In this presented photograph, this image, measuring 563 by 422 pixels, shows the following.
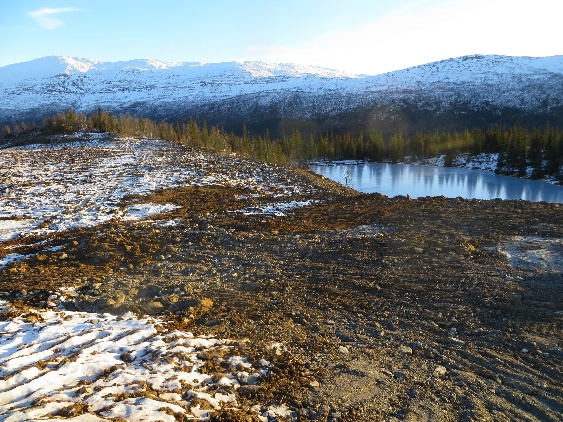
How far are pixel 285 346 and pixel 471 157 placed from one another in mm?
83149

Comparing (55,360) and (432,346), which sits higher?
(55,360)

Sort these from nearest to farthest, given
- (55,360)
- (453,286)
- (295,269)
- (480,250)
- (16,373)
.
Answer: (16,373) < (55,360) < (453,286) < (295,269) < (480,250)

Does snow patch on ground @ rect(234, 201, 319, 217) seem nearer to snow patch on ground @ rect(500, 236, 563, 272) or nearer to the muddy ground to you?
the muddy ground

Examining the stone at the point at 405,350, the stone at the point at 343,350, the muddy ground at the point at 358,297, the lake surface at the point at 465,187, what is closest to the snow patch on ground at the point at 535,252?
the muddy ground at the point at 358,297

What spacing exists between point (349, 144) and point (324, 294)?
8766 cm

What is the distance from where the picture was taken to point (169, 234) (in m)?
11.3

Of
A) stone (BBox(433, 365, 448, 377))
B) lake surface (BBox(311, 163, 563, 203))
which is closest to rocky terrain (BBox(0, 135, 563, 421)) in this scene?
stone (BBox(433, 365, 448, 377))

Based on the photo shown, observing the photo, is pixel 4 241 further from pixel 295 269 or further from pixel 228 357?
pixel 228 357

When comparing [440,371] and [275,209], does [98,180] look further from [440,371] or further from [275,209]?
[440,371]

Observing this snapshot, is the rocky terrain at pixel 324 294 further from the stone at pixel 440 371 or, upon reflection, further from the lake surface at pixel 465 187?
the lake surface at pixel 465 187

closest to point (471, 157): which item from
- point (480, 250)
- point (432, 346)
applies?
point (480, 250)

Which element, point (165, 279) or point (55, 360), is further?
point (165, 279)

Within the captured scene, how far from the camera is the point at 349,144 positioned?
92.2 metres

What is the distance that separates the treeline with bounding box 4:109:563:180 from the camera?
163ft
